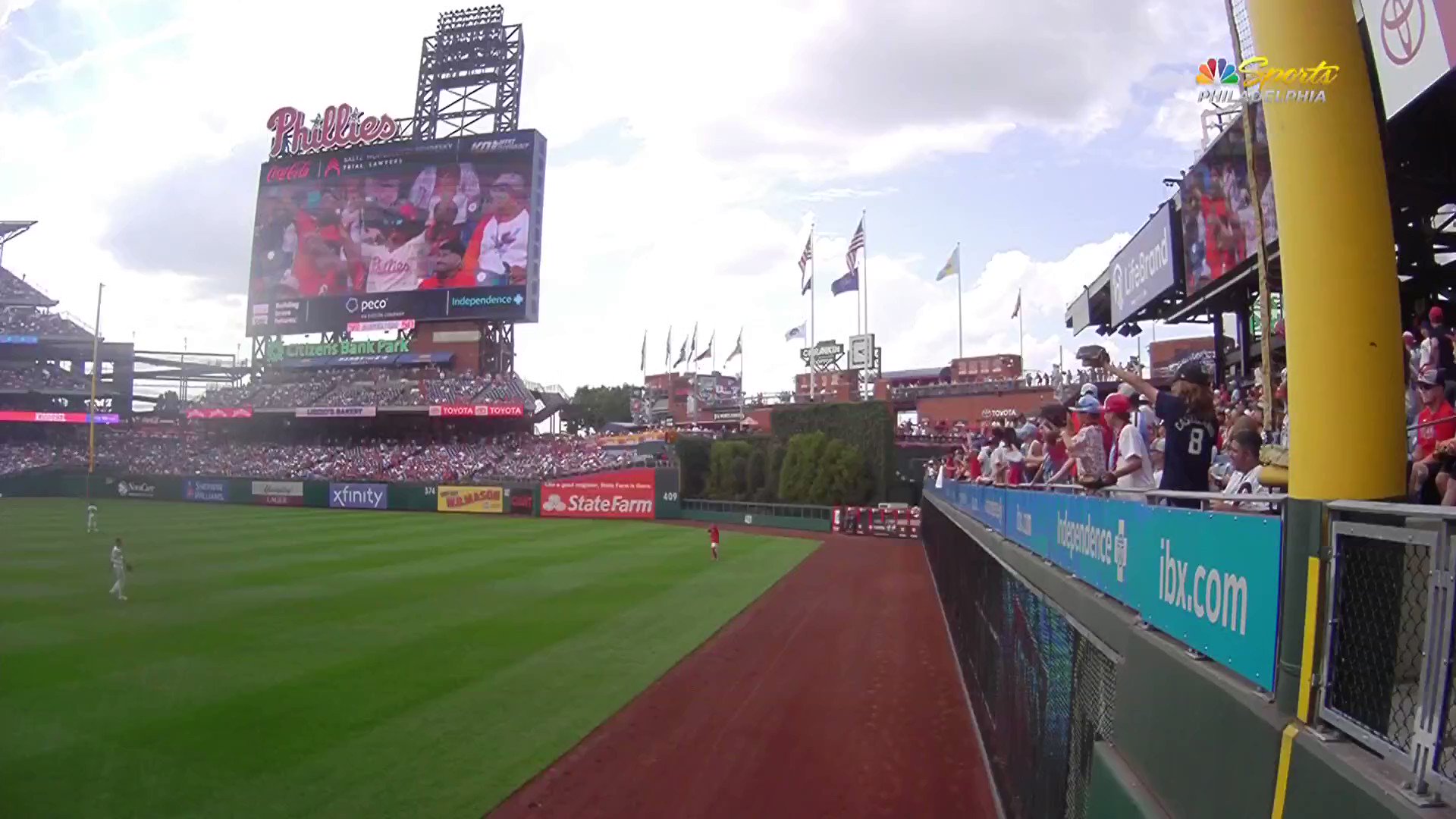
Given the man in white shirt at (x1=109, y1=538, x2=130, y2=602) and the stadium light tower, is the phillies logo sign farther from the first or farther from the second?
the man in white shirt at (x1=109, y1=538, x2=130, y2=602)

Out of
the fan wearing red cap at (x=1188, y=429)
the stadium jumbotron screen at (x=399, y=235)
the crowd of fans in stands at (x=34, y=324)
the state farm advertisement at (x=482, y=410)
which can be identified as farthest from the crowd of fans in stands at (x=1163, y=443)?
the crowd of fans in stands at (x=34, y=324)

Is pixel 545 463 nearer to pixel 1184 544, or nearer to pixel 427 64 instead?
pixel 427 64

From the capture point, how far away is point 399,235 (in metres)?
57.5

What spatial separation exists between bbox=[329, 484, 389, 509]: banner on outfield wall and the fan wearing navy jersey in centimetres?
5193

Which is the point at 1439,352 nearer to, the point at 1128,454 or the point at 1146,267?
the point at 1128,454

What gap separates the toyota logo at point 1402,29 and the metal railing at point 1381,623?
7678 millimetres

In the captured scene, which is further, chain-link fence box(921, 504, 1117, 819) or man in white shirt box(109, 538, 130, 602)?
man in white shirt box(109, 538, 130, 602)

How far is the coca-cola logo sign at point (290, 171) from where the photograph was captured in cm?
5978

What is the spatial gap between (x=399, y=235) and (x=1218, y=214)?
5172 cm

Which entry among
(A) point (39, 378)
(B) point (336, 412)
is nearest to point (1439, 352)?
(B) point (336, 412)

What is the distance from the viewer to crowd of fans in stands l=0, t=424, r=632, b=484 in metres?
57.3

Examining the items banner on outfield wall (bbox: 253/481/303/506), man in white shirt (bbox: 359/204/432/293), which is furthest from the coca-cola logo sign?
banner on outfield wall (bbox: 253/481/303/506)

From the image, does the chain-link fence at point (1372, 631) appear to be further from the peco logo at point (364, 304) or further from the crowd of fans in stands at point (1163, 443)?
the peco logo at point (364, 304)

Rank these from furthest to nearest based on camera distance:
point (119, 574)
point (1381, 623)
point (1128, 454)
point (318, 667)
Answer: point (119, 574), point (318, 667), point (1128, 454), point (1381, 623)
